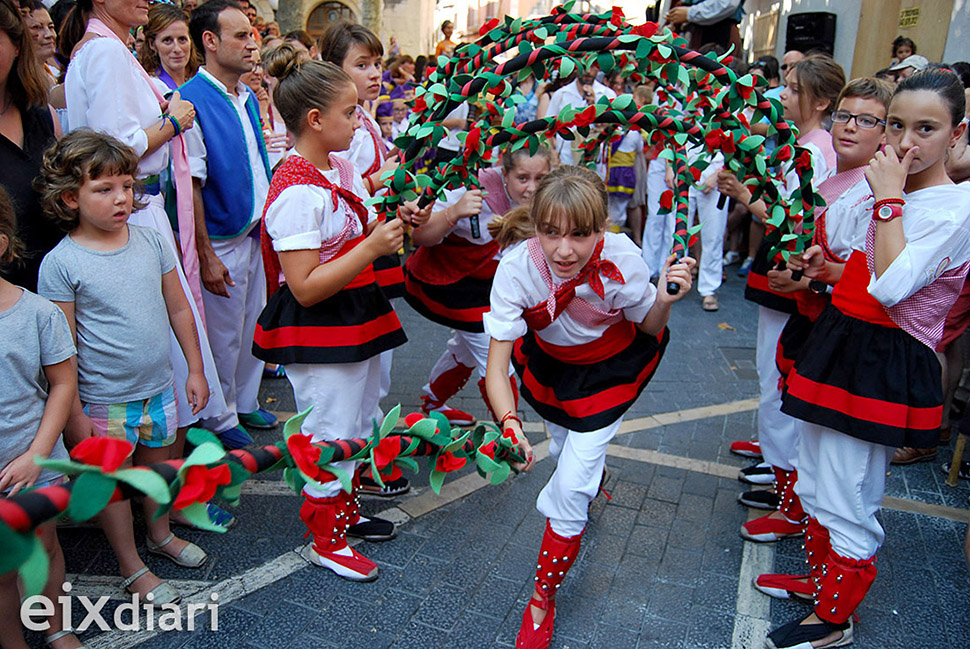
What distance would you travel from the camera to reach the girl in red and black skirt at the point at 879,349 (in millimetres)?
2357

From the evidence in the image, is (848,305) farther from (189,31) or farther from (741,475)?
(189,31)

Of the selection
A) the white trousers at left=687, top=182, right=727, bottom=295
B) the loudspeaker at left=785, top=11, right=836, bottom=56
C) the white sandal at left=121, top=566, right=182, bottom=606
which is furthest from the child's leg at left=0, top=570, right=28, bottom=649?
the loudspeaker at left=785, top=11, right=836, bottom=56

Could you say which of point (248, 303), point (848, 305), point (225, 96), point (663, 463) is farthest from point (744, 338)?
point (225, 96)

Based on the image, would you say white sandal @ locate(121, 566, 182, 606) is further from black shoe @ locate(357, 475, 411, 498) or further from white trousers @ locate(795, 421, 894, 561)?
white trousers @ locate(795, 421, 894, 561)

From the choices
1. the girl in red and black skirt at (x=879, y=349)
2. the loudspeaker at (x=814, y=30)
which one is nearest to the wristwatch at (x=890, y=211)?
the girl in red and black skirt at (x=879, y=349)

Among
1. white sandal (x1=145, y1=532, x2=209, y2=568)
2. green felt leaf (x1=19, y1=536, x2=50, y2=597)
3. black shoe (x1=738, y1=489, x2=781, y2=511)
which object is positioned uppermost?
green felt leaf (x1=19, y1=536, x2=50, y2=597)

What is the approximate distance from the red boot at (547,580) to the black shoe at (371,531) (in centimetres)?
89

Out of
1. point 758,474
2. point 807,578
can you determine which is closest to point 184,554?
point 807,578

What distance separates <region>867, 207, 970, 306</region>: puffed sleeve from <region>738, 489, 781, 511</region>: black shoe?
5.20 ft

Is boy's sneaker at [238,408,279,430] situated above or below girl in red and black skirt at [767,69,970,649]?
below

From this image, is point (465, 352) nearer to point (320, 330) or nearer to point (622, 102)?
point (320, 330)

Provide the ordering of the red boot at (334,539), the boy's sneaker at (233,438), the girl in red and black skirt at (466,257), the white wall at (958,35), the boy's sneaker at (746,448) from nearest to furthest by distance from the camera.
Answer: the red boot at (334,539) < the girl in red and black skirt at (466,257) < the boy's sneaker at (233,438) < the boy's sneaker at (746,448) < the white wall at (958,35)

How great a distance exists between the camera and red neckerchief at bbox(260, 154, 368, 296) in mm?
2740

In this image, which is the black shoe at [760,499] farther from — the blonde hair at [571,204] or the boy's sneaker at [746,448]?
the blonde hair at [571,204]
